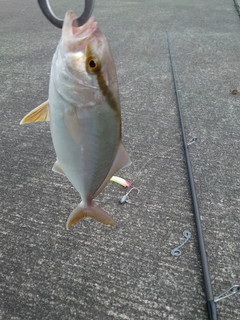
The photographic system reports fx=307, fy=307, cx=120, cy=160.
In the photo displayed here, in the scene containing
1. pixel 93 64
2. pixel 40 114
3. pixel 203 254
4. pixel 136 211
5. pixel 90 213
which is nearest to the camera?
pixel 93 64

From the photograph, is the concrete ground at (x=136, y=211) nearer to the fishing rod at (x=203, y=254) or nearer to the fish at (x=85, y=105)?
the fishing rod at (x=203, y=254)

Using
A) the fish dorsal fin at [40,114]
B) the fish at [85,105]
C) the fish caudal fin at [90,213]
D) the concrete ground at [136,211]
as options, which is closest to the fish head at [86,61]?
the fish at [85,105]

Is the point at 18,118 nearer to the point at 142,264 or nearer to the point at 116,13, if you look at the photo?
the point at 142,264

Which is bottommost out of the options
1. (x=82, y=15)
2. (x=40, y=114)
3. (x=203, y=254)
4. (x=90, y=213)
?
(x=203, y=254)

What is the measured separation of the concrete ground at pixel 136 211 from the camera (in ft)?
5.24

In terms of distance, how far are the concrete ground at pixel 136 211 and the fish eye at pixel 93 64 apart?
1211 millimetres

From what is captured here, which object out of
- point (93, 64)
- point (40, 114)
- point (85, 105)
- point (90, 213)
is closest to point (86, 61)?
point (93, 64)

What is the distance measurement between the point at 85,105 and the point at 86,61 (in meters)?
0.12

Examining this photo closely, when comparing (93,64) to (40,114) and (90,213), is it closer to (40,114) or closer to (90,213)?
(40,114)

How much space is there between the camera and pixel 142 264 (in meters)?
1.75

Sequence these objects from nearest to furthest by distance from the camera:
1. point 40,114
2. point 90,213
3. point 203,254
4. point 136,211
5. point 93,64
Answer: point 93,64
point 40,114
point 90,213
point 203,254
point 136,211

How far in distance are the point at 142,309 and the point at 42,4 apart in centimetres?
142

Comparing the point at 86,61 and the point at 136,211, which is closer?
the point at 86,61

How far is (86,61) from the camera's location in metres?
0.87
